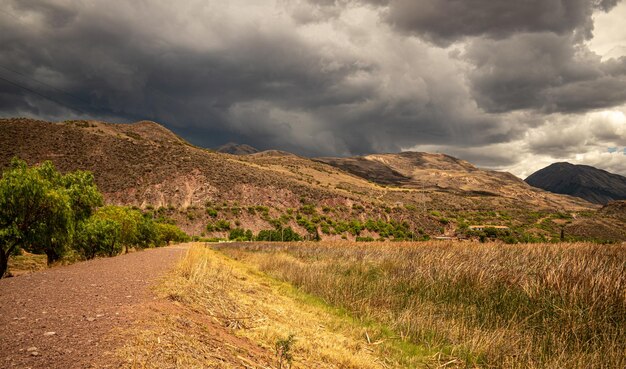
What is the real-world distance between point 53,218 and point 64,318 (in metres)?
13.3

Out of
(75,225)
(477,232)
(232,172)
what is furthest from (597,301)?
(232,172)

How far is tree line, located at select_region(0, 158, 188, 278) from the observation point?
50.7 feet

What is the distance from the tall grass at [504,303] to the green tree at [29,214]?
39.6ft

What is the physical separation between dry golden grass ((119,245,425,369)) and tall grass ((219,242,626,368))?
1.48 m

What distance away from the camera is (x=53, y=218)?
17.2m

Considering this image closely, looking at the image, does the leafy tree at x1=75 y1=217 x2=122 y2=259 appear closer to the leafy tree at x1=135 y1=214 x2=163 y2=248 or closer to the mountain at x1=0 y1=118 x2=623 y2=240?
the leafy tree at x1=135 y1=214 x2=163 y2=248

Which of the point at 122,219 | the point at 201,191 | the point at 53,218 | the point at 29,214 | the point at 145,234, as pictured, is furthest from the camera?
the point at 201,191

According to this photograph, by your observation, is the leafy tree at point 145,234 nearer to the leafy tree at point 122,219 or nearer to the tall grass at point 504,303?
the leafy tree at point 122,219

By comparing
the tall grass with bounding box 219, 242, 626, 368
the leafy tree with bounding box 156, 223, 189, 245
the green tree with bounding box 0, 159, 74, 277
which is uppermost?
the green tree with bounding box 0, 159, 74, 277

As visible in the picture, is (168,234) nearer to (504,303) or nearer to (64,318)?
(64,318)

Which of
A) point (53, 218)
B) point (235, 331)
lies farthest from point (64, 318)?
point (53, 218)

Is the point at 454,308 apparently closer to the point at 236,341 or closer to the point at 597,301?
the point at 597,301

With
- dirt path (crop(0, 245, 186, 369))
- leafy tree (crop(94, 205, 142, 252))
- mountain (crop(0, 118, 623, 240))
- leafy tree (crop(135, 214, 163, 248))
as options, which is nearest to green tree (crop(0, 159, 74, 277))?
dirt path (crop(0, 245, 186, 369))

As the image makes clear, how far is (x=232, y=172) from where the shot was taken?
8562cm
